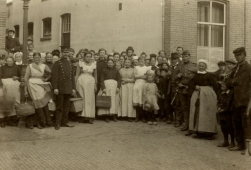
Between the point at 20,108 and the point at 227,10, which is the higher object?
the point at 227,10

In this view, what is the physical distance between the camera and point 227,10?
14766mm

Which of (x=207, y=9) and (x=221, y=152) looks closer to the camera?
(x=221, y=152)

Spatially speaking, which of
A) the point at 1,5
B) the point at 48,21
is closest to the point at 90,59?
the point at 1,5

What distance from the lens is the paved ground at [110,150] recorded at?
629cm

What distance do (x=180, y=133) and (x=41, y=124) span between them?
142 inches

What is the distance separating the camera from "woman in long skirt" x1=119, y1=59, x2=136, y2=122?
10.9 metres

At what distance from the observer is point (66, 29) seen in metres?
18.6

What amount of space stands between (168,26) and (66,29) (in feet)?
22.4

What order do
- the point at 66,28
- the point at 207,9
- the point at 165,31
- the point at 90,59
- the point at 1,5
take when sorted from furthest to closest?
the point at 66,28 → the point at 207,9 → the point at 165,31 → the point at 1,5 → the point at 90,59

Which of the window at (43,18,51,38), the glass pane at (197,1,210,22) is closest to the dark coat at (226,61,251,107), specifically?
the glass pane at (197,1,210,22)

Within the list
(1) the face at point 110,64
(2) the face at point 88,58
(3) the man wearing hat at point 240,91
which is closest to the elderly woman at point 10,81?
(2) the face at point 88,58

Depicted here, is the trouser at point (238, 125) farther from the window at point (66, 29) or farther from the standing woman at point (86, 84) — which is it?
the window at point (66, 29)

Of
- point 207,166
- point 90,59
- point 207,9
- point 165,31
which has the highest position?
point 207,9

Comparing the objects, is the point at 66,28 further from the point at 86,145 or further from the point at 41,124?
the point at 86,145
